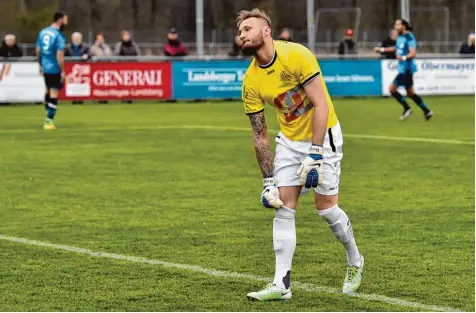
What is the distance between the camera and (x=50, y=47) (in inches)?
936

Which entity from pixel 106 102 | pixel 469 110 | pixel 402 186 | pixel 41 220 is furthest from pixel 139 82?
pixel 41 220

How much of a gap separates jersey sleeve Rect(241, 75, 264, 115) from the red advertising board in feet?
84.0

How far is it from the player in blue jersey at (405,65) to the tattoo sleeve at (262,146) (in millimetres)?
17907

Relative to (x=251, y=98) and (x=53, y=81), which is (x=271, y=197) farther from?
(x=53, y=81)

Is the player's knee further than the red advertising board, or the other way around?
the red advertising board

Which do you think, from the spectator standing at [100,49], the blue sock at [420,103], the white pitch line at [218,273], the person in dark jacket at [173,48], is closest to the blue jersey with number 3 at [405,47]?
the blue sock at [420,103]

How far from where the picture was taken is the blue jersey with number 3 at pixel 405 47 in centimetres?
2605

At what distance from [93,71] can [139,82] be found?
1405mm

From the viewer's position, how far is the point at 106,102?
112ft

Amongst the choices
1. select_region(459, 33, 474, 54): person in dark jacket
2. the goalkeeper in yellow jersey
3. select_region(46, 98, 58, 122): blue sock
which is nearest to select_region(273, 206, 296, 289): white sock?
the goalkeeper in yellow jersey

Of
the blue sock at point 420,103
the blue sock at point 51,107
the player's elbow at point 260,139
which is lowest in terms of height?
the blue sock at point 420,103

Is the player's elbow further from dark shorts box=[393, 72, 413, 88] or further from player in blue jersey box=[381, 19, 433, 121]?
dark shorts box=[393, 72, 413, 88]

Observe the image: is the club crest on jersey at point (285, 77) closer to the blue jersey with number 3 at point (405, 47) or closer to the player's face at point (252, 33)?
the player's face at point (252, 33)

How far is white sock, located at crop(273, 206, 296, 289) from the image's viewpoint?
7909 mm
